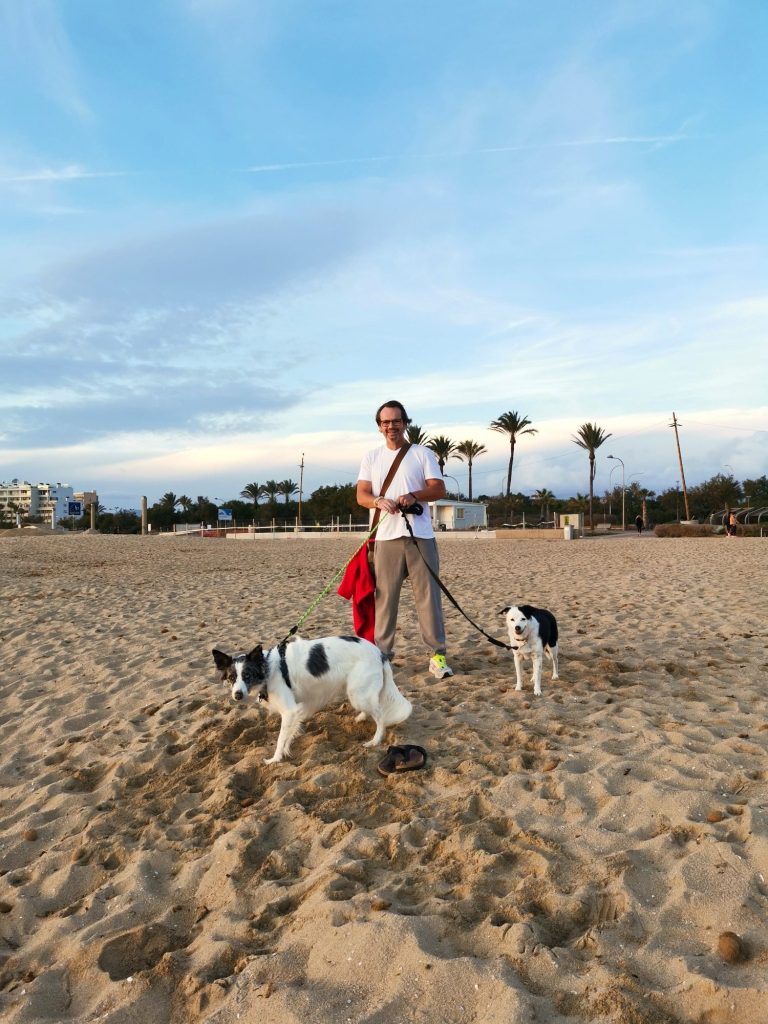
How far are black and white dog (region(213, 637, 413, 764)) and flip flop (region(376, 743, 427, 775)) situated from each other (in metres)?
0.34

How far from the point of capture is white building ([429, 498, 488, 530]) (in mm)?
60375

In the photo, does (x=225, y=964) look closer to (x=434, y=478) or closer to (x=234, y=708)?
(x=234, y=708)

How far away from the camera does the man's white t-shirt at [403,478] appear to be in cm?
591

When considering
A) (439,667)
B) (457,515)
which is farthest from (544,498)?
(439,667)

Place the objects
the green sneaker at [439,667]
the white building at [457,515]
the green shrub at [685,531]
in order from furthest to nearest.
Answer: the white building at [457,515] < the green shrub at [685,531] < the green sneaker at [439,667]

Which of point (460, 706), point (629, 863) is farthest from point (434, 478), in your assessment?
point (629, 863)

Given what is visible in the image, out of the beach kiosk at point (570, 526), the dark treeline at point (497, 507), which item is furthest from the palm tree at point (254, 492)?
the beach kiosk at point (570, 526)

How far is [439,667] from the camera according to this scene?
6.24 metres

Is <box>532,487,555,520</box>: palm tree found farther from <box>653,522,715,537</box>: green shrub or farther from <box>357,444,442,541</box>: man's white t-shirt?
<box>357,444,442,541</box>: man's white t-shirt

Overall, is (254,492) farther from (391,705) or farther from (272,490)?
(391,705)

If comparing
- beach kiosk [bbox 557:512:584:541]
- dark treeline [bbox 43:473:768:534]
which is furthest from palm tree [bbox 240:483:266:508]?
beach kiosk [bbox 557:512:584:541]

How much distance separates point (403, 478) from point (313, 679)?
6.49ft

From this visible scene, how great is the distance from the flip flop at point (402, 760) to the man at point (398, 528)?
155cm

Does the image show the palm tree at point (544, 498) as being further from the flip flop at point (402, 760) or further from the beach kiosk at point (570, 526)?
the flip flop at point (402, 760)
